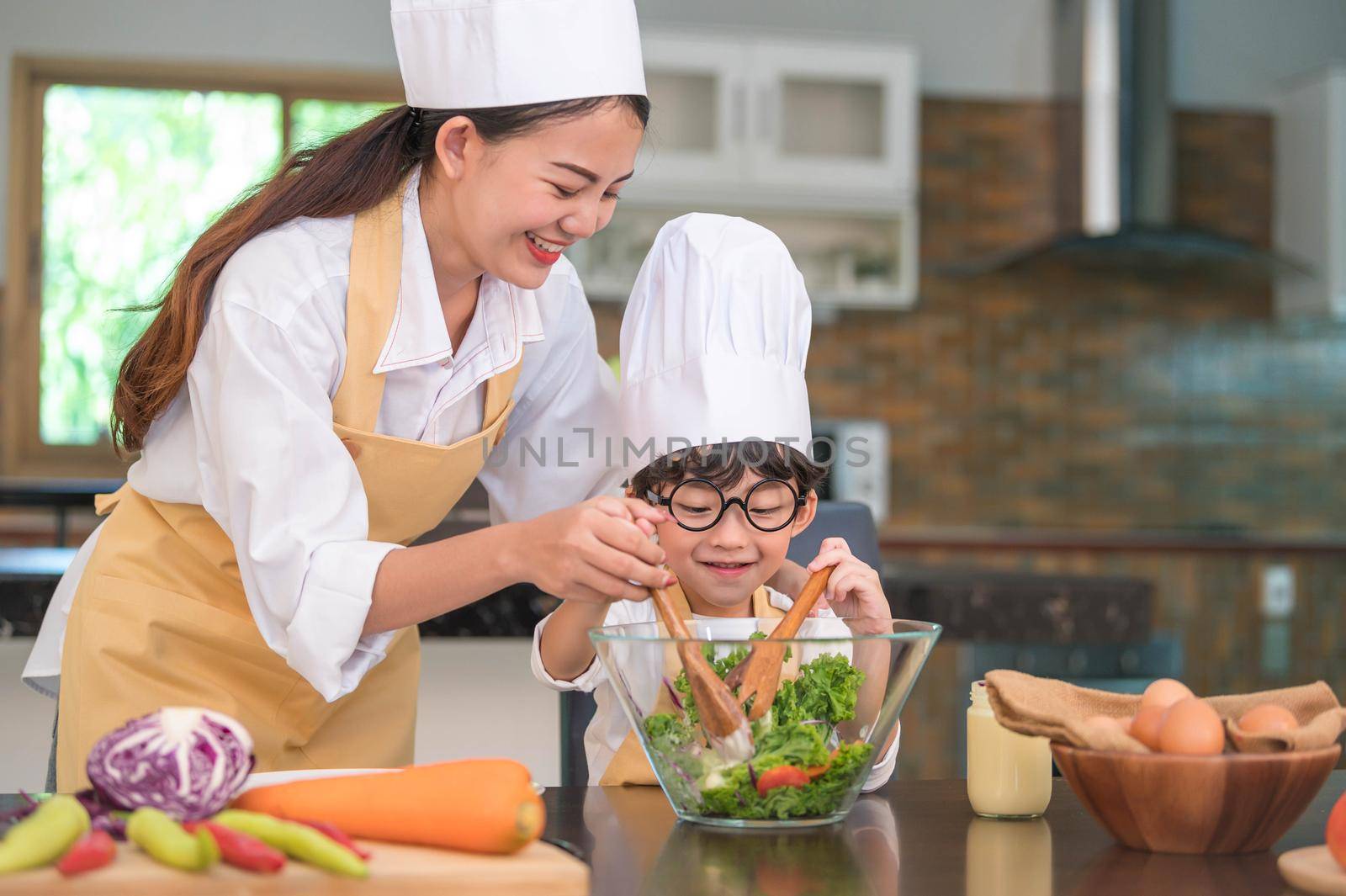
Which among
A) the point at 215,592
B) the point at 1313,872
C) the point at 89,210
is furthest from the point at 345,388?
the point at 89,210

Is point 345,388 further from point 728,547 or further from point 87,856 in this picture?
point 87,856

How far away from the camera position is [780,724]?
92 centimetres

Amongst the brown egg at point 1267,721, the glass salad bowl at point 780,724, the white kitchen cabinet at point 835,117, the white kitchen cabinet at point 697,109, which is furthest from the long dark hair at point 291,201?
the white kitchen cabinet at point 835,117

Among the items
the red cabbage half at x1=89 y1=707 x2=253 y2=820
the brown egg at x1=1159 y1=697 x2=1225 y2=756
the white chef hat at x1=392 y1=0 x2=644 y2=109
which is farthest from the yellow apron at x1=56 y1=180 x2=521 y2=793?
the brown egg at x1=1159 y1=697 x2=1225 y2=756

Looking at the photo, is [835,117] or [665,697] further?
[835,117]

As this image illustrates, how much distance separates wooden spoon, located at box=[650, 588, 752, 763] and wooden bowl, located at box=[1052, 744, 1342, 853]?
0.20 metres

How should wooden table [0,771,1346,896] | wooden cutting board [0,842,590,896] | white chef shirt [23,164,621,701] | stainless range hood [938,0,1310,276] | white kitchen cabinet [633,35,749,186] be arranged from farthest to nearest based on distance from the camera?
stainless range hood [938,0,1310,276] < white kitchen cabinet [633,35,749,186] < white chef shirt [23,164,621,701] < wooden table [0,771,1346,896] < wooden cutting board [0,842,590,896]

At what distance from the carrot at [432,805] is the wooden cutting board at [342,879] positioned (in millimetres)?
15

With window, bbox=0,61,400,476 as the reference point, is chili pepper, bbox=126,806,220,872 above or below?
below

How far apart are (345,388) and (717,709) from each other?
516 mm

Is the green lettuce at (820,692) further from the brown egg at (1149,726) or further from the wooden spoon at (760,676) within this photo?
the brown egg at (1149,726)

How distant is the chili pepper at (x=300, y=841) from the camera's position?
71cm

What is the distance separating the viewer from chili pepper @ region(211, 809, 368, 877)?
708 mm

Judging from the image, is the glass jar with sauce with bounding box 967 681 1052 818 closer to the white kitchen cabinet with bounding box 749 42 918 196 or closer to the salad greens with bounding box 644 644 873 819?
the salad greens with bounding box 644 644 873 819
